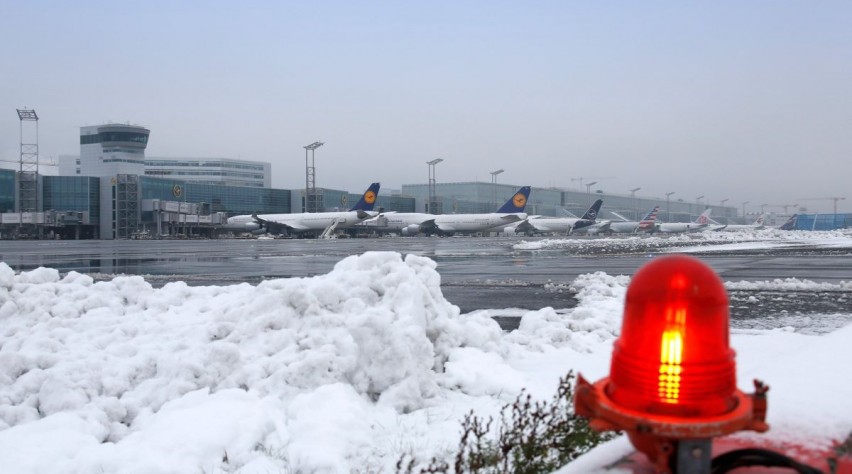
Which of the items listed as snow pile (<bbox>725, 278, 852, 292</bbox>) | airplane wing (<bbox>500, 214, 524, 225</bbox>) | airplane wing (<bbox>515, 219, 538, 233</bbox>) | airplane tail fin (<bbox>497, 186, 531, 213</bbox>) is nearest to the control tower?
airplane wing (<bbox>515, 219, 538, 233</bbox>)

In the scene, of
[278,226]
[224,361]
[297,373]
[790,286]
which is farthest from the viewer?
Result: [278,226]

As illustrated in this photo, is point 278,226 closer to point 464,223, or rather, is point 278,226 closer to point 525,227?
point 464,223

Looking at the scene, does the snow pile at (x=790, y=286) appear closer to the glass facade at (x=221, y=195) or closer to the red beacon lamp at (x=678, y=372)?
the red beacon lamp at (x=678, y=372)

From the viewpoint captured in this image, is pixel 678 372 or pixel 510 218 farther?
pixel 510 218

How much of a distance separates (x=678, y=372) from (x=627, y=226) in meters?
90.8

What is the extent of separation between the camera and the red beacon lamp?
1.29m

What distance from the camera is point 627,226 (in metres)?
87.6

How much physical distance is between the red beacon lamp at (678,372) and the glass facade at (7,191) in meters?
89.8

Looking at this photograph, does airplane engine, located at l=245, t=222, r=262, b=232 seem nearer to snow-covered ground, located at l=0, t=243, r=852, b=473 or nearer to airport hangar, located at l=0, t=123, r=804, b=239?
airport hangar, located at l=0, t=123, r=804, b=239

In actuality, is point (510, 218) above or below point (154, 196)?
below

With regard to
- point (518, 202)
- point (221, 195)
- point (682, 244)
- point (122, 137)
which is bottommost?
point (682, 244)

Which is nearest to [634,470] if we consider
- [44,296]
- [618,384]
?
[618,384]

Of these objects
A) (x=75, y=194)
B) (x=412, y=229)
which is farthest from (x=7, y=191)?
(x=412, y=229)

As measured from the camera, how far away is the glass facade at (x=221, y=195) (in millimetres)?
78500
